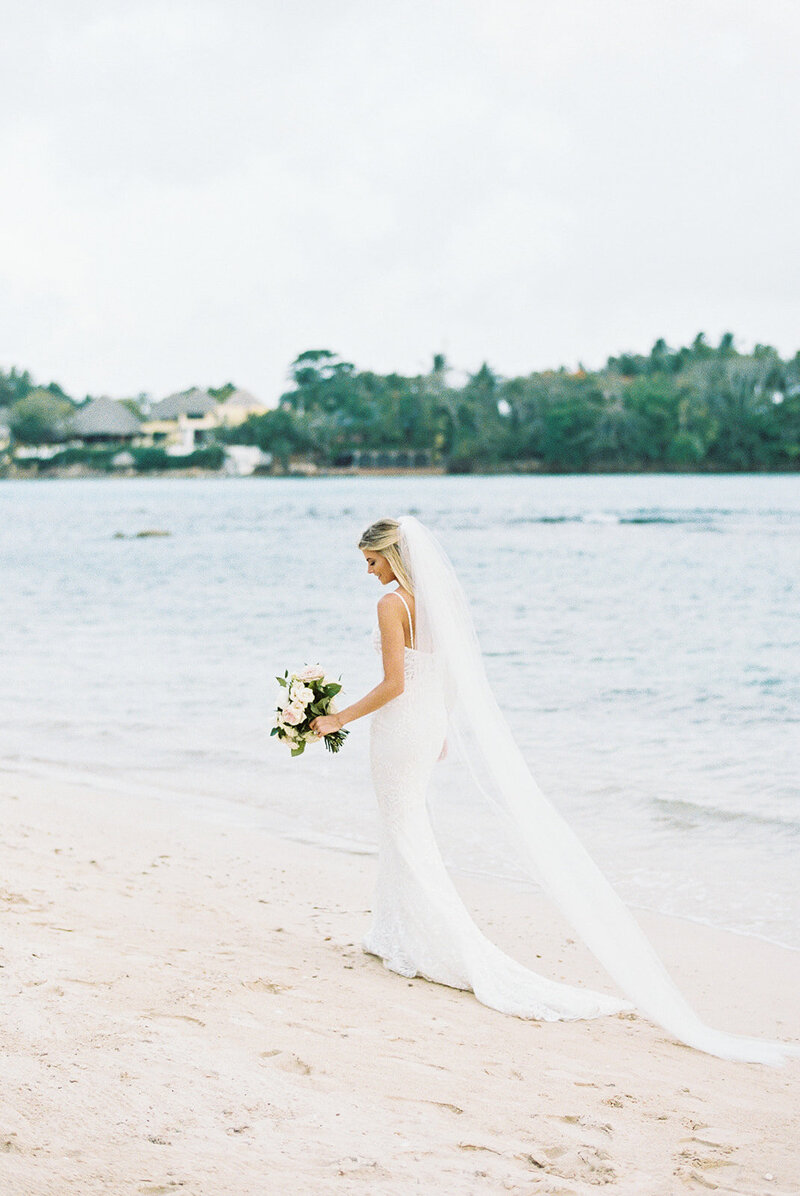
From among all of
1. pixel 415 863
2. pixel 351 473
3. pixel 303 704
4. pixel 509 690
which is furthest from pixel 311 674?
pixel 351 473

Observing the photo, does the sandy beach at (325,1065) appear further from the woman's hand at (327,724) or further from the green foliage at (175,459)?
the green foliage at (175,459)

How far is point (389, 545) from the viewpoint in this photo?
4914 millimetres

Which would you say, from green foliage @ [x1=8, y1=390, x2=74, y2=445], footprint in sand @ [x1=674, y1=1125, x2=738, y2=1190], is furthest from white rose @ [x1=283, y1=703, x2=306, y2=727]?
green foliage @ [x1=8, y1=390, x2=74, y2=445]

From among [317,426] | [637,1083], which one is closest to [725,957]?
[637,1083]

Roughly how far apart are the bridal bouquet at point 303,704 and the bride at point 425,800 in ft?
0.22

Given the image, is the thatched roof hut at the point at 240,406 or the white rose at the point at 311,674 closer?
the white rose at the point at 311,674

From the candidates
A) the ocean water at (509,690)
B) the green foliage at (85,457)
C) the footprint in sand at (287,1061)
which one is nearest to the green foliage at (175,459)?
the green foliage at (85,457)

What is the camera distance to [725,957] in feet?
18.8

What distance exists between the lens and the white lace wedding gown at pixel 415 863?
4922mm

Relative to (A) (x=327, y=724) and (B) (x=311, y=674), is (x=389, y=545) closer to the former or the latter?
(B) (x=311, y=674)

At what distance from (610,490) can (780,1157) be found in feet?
277

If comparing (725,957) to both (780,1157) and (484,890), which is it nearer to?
(484,890)

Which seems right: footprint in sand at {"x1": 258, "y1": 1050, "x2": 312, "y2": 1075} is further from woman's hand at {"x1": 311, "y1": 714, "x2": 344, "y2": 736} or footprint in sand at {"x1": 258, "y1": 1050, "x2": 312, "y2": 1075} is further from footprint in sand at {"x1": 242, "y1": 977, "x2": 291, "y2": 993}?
woman's hand at {"x1": 311, "y1": 714, "x2": 344, "y2": 736}

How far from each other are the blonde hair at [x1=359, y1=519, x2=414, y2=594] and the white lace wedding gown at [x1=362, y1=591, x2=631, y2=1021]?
0.37ft
